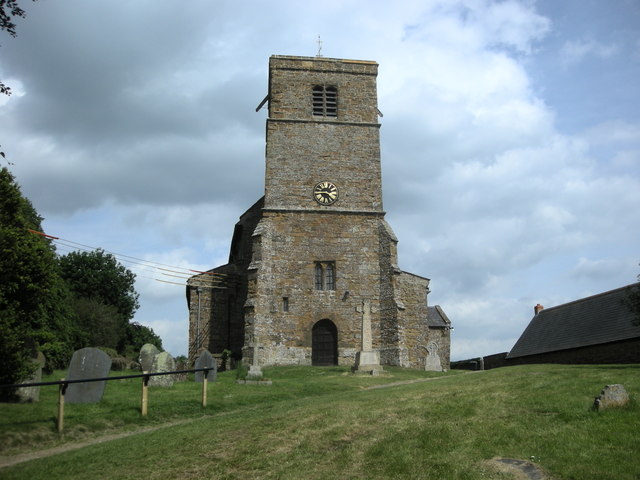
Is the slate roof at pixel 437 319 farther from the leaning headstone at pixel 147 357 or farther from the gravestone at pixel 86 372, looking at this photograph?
the gravestone at pixel 86 372

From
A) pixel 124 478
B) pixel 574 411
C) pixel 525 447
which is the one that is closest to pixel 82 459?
pixel 124 478

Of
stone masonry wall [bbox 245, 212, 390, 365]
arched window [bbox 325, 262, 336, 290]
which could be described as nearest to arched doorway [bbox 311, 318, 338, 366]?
stone masonry wall [bbox 245, 212, 390, 365]

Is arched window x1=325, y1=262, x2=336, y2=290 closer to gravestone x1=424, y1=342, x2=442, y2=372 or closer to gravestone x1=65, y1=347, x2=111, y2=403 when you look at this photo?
gravestone x1=424, y1=342, x2=442, y2=372

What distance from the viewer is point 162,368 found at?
19016mm

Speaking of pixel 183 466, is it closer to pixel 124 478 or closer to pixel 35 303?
pixel 124 478

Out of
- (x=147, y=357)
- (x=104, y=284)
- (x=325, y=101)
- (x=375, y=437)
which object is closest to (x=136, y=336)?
(x=104, y=284)

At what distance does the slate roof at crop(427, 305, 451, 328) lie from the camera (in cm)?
4320

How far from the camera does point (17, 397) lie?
1497 centimetres

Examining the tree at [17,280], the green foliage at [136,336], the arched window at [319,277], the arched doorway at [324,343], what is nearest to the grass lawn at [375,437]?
the tree at [17,280]

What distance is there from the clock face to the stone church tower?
0.05 metres

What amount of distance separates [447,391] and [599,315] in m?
19.1

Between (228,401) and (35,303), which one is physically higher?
(35,303)

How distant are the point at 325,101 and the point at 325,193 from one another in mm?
5559

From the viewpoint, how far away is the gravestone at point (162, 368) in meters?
18.8
